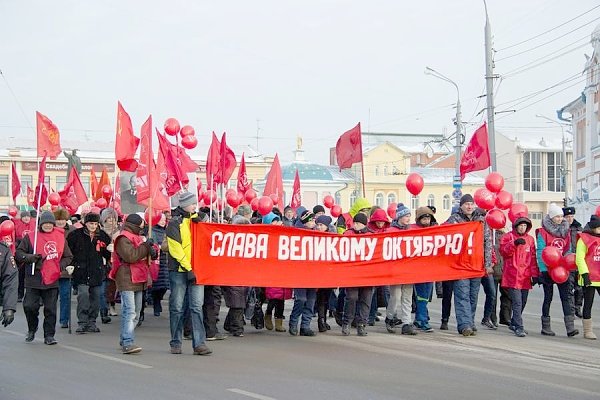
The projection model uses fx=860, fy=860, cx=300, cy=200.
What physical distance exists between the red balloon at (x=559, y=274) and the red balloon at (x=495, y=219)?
988mm

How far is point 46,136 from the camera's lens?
698 inches

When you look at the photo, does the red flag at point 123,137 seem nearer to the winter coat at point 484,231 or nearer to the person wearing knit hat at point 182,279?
the person wearing knit hat at point 182,279

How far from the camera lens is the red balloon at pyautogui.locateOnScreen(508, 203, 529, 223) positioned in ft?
44.1

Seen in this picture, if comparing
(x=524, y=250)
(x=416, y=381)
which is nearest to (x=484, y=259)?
(x=524, y=250)

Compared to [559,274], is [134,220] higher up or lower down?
higher up

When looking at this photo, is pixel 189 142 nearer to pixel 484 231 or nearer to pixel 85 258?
pixel 85 258

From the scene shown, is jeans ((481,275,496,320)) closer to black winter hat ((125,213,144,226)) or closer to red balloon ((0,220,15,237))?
black winter hat ((125,213,144,226))

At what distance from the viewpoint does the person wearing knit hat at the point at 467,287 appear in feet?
39.2


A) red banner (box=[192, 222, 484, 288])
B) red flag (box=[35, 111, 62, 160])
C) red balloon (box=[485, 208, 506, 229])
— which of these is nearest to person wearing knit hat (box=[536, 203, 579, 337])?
red balloon (box=[485, 208, 506, 229])

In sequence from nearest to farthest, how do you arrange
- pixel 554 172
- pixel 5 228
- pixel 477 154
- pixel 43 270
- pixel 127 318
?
pixel 127 318 → pixel 43 270 → pixel 5 228 → pixel 477 154 → pixel 554 172

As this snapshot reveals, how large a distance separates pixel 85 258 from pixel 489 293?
6023mm

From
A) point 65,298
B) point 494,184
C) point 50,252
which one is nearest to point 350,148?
point 494,184

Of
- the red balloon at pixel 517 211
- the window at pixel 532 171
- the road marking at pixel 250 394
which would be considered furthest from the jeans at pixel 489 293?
the window at pixel 532 171

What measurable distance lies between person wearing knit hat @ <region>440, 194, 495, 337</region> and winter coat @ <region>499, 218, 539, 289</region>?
29 cm
